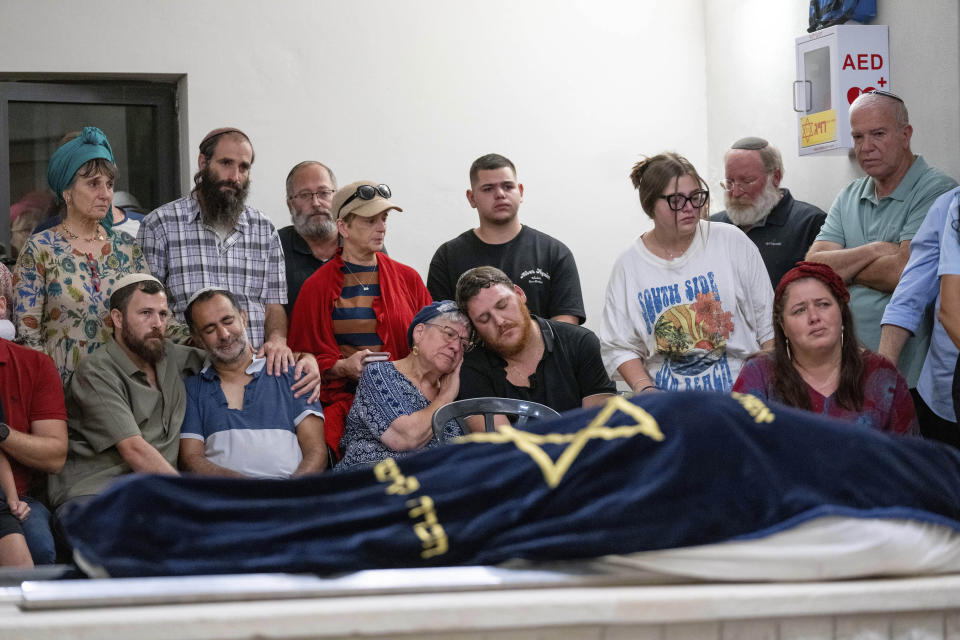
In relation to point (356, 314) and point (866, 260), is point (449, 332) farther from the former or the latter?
point (866, 260)

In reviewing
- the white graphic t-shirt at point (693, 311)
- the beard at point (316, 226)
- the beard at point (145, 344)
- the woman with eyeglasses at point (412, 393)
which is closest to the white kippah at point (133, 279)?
the beard at point (145, 344)

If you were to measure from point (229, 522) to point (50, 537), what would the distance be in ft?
5.18

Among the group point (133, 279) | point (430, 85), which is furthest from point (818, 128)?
point (133, 279)

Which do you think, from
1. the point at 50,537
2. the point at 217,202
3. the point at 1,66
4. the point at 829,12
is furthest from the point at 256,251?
the point at 829,12

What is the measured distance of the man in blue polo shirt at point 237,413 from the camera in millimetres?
3459

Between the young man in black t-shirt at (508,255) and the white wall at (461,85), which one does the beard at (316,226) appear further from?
the white wall at (461,85)

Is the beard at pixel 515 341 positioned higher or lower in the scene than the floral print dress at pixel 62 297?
lower

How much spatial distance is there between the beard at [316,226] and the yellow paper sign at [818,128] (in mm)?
2081

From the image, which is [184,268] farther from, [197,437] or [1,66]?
[1,66]

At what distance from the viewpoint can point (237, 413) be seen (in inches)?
138

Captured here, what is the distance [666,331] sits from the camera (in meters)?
3.52

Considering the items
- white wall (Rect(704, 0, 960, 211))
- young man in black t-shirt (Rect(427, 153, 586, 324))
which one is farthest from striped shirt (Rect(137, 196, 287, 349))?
white wall (Rect(704, 0, 960, 211))

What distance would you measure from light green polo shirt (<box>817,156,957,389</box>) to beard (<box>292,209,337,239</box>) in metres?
1.96

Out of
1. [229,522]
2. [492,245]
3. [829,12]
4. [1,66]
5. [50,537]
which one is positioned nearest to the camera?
[229,522]
